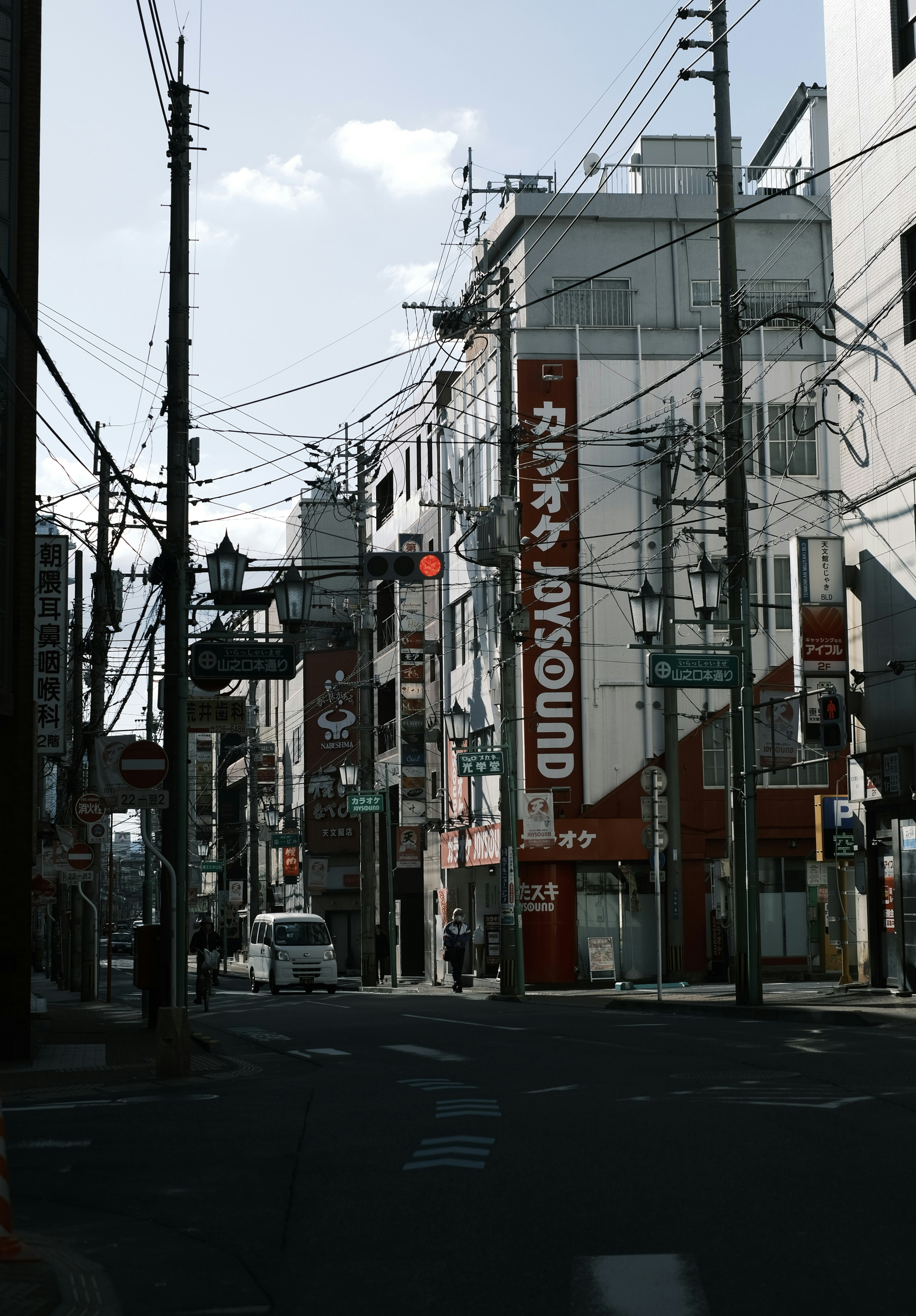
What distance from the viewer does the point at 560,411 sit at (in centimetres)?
4431

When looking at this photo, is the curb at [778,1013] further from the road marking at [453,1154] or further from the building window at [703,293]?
the building window at [703,293]

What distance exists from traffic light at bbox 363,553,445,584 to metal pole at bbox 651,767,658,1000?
30.7 feet

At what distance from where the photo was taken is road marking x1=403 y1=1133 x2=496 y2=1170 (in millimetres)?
9609

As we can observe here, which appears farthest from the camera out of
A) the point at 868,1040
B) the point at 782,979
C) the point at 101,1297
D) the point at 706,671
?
the point at 782,979

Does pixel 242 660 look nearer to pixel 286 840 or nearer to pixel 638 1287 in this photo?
pixel 638 1287

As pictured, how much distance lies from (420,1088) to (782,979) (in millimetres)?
29786

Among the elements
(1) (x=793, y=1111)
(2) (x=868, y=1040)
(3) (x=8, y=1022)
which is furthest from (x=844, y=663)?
(1) (x=793, y=1111)

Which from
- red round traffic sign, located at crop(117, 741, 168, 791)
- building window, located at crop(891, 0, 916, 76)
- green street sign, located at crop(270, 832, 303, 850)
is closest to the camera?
red round traffic sign, located at crop(117, 741, 168, 791)

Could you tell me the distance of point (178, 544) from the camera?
20219 millimetres

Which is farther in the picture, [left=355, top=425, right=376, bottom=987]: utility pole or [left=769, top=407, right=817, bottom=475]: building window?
[left=355, top=425, right=376, bottom=987]: utility pole

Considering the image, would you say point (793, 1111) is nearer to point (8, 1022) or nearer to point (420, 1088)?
point (420, 1088)

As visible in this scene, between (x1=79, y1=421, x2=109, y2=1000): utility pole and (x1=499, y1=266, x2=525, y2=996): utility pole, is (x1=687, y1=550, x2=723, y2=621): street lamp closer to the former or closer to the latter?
(x1=499, y1=266, x2=525, y2=996): utility pole

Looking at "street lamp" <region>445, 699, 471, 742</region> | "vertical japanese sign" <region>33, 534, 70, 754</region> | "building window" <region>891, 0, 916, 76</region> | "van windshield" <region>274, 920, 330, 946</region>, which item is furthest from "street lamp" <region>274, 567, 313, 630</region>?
"street lamp" <region>445, 699, 471, 742</region>

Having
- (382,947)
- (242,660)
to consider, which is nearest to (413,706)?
(382,947)
